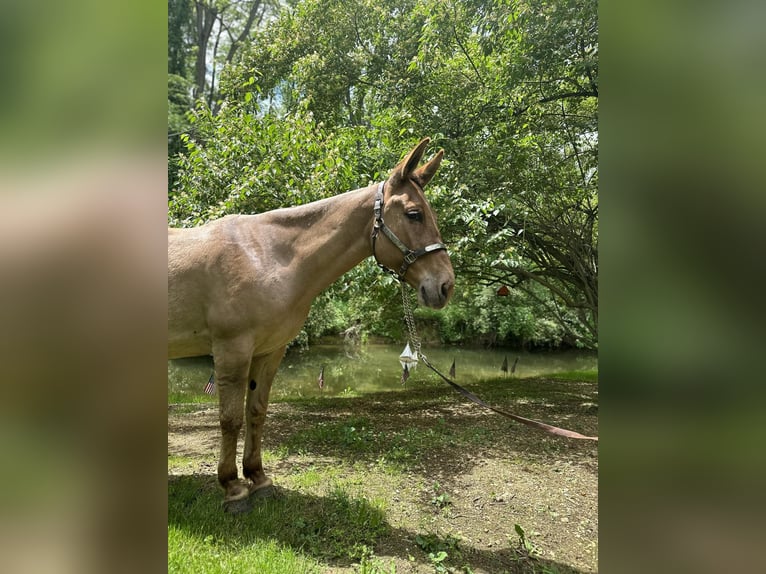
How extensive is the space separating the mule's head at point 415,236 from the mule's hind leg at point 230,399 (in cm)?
114

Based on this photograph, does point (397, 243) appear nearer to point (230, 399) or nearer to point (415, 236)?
point (415, 236)

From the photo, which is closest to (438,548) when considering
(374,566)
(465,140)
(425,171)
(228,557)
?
(374,566)

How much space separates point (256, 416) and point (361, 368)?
12.6 meters

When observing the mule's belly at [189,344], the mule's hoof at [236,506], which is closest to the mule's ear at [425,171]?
the mule's belly at [189,344]

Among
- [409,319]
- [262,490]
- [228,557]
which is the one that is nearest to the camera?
[228,557]

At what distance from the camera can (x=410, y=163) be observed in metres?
2.62

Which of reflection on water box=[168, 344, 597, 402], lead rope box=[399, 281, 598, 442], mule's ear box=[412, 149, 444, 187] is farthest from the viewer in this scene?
reflection on water box=[168, 344, 597, 402]

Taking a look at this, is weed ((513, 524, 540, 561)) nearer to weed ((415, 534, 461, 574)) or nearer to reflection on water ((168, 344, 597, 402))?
weed ((415, 534, 461, 574))

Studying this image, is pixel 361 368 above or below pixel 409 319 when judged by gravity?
below

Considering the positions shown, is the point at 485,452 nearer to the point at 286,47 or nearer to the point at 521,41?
the point at 521,41

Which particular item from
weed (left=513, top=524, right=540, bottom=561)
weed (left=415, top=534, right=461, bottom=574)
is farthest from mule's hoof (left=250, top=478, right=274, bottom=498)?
weed (left=513, top=524, right=540, bottom=561)

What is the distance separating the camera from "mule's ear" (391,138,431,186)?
2.59 meters
